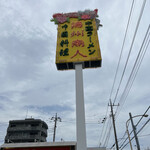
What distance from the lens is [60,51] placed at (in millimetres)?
11391

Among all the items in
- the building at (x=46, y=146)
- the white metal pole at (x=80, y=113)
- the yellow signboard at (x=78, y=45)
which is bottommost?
the building at (x=46, y=146)

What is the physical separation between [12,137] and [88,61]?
4006cm

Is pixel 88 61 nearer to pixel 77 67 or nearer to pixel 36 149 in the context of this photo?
pixel 77 67

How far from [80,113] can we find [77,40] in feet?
19.0

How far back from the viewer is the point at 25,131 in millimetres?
42938

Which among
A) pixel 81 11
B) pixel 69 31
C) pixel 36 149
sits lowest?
pixel 36 149

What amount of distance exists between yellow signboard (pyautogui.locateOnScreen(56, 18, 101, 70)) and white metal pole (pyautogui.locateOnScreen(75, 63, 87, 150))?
80 centimetres

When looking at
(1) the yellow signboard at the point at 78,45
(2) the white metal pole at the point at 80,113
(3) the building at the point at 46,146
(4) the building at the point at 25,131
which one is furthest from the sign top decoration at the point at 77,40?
(4) the building at the point at 25,131

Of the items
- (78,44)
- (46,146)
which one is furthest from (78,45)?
(46,146)

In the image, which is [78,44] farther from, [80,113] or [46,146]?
[46,146]

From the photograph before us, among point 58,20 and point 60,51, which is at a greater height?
point 58,20

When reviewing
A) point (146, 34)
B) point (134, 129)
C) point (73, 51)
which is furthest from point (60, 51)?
point (134, 129)

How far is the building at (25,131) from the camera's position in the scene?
41.1 m

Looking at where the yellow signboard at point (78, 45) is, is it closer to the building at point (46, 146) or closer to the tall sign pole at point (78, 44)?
the tall sign pole at point (78, 44)
